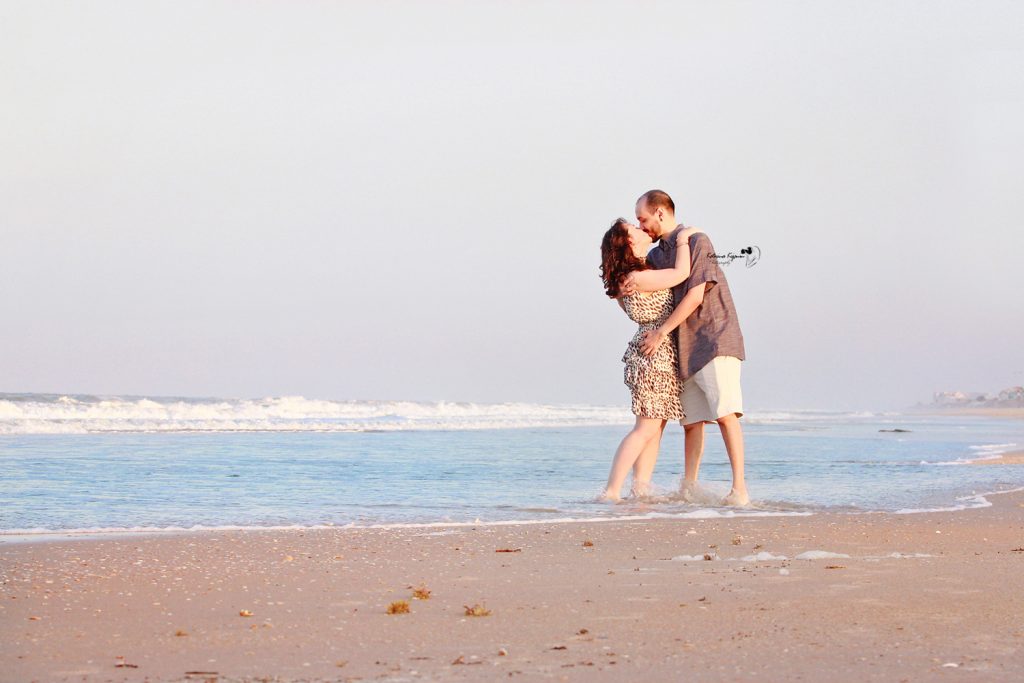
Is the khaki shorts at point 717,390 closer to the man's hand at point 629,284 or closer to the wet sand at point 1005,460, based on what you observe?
the man's hand at point 629,284

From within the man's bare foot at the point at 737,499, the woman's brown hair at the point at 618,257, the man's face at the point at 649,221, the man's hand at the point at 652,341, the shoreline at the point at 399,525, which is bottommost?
the shoreline at the point at 399,525

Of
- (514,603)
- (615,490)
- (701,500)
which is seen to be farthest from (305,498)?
(514,603)

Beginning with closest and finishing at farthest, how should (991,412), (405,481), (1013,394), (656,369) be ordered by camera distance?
1. (656,369)
2. (405,481)
3. (991,412)
4. (1013,394)

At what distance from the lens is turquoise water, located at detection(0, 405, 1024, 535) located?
625cm

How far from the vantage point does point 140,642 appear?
2.88m

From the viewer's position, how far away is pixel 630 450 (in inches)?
268

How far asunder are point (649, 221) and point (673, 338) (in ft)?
2.45

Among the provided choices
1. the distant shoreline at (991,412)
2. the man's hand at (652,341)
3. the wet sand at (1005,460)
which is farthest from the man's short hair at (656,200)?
the distant shoreline at (991,412)

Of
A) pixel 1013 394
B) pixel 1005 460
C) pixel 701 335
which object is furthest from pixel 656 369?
pixel 1013 394

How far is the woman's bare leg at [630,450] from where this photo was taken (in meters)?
6.80

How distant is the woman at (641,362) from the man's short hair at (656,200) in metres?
0.17

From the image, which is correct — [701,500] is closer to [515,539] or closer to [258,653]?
[515,539]

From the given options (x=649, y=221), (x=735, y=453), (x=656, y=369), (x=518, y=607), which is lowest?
(x=518, y=607)

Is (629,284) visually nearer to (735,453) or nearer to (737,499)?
(735,453)
